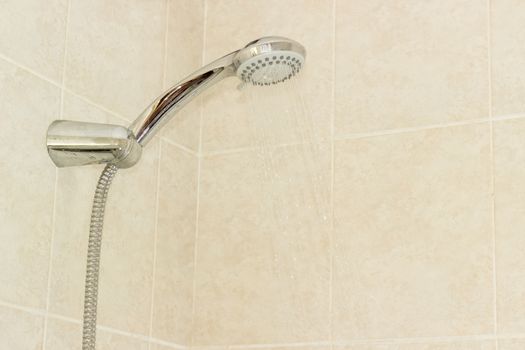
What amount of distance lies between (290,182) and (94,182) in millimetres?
352

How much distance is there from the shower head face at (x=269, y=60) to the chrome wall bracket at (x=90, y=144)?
180 millimetres

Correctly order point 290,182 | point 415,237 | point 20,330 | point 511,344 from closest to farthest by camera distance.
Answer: point 20,330 → point 511,344 → point 415,237 → point 290,182

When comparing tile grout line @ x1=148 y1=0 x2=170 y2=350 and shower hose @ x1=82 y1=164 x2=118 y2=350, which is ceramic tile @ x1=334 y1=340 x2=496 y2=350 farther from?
shower hose @ x1=82 y1=164 x2=118 y2=350

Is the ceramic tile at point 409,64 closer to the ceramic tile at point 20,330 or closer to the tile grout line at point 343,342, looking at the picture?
the tile grout line at point 343,342

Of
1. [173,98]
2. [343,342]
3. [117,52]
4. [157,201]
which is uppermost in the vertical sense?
[117,52]

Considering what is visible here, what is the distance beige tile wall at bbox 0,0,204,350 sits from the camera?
132cm

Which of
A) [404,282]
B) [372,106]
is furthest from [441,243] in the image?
[372,106]

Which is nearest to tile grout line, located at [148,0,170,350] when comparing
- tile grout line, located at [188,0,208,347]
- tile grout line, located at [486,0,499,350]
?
tile grout line, located at [188,0,208,347]

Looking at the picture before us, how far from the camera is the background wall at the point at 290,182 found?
1.40 m

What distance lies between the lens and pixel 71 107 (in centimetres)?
144

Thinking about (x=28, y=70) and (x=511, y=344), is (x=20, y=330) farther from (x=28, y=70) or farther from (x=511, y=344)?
(x=511, y=344)

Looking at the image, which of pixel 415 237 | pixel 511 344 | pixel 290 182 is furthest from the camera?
pixel 290 182

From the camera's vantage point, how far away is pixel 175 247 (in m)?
1.67

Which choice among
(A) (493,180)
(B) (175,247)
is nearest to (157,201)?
(B) (175,247)
